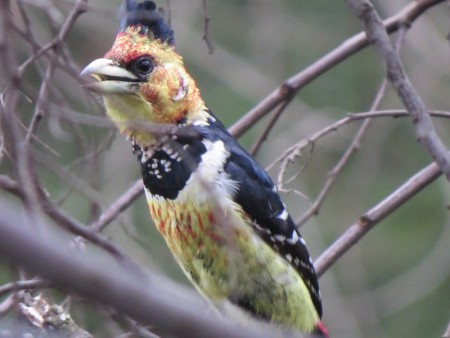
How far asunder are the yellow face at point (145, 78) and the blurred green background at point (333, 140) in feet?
4.84

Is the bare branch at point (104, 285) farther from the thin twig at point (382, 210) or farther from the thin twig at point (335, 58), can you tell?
the thin twig at point (335, 58)

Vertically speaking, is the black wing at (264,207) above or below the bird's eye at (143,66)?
below

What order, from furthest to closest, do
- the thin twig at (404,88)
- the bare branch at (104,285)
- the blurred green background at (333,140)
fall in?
1. the blurred green background at (333,140)
2. the thin twig at (404,88)
3. the bare branch at (104,285)

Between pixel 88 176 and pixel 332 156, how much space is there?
3.34 metres

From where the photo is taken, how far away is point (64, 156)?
4914 mm

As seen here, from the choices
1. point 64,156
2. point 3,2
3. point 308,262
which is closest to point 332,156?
point 64,156

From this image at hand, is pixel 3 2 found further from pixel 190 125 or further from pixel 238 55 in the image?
pixel 238 55

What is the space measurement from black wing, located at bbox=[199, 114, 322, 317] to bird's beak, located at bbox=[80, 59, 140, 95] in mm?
221

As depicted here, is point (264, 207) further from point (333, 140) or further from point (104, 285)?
point (333, 140)

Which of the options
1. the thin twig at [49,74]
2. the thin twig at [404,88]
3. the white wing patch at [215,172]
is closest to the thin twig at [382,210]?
the white wing patch at [215,172]

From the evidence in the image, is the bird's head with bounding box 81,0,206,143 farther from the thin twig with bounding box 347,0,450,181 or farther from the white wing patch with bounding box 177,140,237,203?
the thin twig with bounding box 347,0,450,181

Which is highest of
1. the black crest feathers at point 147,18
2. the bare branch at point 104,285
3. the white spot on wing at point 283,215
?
the bare branch at point 104,285

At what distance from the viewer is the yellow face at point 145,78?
95.7 inches

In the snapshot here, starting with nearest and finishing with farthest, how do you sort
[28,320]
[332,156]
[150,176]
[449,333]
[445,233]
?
[28,320], [449,333], [150,176], [445,233], [332,156]
